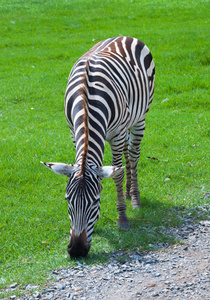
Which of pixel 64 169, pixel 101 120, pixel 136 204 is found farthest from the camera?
pixel 136 204

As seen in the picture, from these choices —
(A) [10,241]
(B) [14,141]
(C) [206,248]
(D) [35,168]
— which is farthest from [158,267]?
(B) [14,141]

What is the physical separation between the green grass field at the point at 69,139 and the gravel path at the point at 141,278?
21cm

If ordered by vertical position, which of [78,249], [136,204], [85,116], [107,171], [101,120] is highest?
[85,116]

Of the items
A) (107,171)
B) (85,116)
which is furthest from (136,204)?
(85,116)

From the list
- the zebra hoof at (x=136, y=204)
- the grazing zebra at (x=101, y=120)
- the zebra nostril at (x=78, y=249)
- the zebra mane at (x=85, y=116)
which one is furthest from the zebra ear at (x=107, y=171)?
the zebra hoof at (x=136, y=204)

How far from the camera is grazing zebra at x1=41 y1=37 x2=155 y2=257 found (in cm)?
470

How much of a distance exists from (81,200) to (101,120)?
1.18 metres

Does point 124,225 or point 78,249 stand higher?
point 78,249

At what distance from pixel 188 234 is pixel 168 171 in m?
2.17

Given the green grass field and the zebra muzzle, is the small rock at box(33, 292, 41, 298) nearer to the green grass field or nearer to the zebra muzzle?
the green grass field

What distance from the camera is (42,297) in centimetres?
459

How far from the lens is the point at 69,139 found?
9516 mm

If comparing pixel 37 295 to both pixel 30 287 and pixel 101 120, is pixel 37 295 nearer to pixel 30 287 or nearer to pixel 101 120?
pixel 30 287

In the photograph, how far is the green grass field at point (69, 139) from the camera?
5.87 meters
